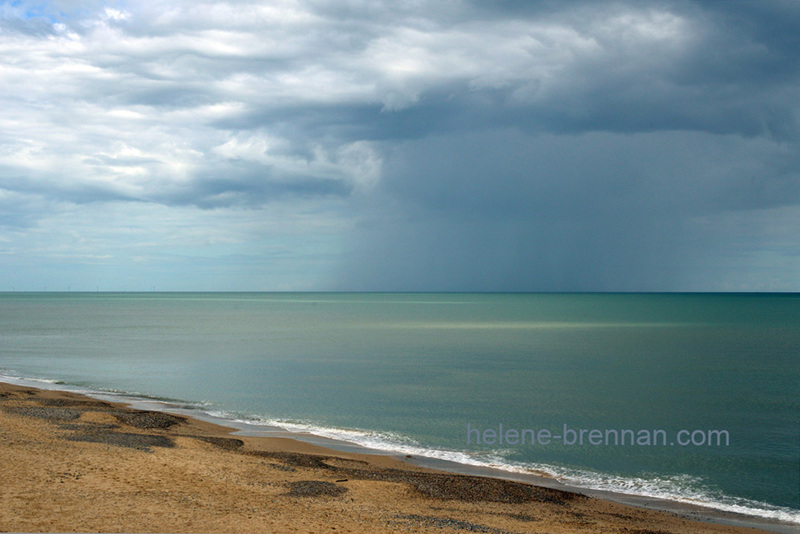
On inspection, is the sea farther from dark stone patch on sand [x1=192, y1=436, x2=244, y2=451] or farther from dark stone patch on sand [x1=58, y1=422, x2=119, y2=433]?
dark stone patch on sand [x1=58, y1=422, x2=119, y2=433]

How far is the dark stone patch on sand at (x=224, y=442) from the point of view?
19597mm

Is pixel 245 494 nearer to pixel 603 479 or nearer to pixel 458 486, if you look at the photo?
pixel 458 486

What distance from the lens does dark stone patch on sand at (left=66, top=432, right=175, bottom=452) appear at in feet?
57.7

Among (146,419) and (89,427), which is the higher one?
(89,427)

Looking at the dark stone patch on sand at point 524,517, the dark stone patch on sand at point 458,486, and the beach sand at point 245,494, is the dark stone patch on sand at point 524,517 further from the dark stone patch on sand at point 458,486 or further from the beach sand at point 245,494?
the dark stone patch on sand at point 458,486

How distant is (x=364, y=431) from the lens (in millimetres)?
23797

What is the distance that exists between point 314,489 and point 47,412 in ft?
42.7

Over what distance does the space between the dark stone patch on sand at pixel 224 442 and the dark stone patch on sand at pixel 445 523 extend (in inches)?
341

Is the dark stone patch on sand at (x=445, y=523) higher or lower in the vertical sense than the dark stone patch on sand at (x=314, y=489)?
higher

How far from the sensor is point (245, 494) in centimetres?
1332

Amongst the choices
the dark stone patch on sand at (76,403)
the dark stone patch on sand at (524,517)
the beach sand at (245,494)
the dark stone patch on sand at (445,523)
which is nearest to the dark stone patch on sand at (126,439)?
the beach sand at (245,494)

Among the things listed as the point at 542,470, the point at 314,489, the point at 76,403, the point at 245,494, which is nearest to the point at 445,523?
the point at 314,489

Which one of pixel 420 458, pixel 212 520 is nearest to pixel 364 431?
pixel 420 458

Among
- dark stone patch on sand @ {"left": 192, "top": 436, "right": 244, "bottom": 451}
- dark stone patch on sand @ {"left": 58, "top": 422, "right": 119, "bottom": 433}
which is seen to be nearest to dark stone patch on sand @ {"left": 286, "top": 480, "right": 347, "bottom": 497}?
dark stone patch on sand @ {"left": 192, "top": 436, "right": 244, "bottom": 451}
